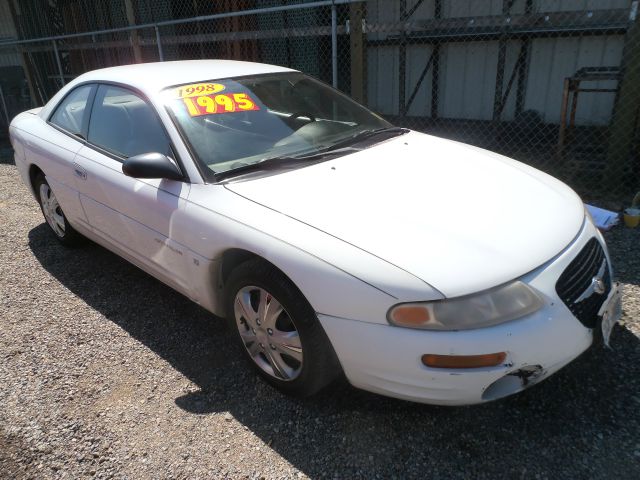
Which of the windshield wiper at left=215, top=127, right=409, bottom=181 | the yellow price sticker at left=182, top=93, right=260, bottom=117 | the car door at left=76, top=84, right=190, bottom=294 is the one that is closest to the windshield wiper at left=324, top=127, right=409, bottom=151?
the windshield wiper at left=215, top=127, right=409, bottom=181

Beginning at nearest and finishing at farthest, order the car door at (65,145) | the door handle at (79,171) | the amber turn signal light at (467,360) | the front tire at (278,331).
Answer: the amber turn signal light at (467,360)
the front tire at (278,331)
the door handle at (79,171)
the car door at (65,145)

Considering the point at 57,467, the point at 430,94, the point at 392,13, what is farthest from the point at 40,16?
the point at 57,467

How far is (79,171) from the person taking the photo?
11.0 feet

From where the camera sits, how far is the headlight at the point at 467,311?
72.6 inches

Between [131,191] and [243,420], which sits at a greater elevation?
[131,191]

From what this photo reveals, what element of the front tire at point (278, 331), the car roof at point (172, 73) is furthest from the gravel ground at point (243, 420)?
the car roof at point (172, 73)

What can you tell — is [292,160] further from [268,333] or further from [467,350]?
[467,350]

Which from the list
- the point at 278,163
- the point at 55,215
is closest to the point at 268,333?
the point at 278,163

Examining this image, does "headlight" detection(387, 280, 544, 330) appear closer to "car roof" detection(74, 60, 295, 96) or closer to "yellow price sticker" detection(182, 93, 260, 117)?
"yellow price sticker" detection(182, 93, 260, 117)

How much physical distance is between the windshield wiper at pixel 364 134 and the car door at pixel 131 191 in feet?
3.05

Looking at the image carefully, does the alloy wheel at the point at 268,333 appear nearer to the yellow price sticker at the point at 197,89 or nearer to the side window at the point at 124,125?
the side window at the point at 124,125

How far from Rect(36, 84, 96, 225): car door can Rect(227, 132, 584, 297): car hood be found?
170 centimetres

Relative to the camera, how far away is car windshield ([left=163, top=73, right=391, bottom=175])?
107 inches

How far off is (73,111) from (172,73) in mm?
1036
